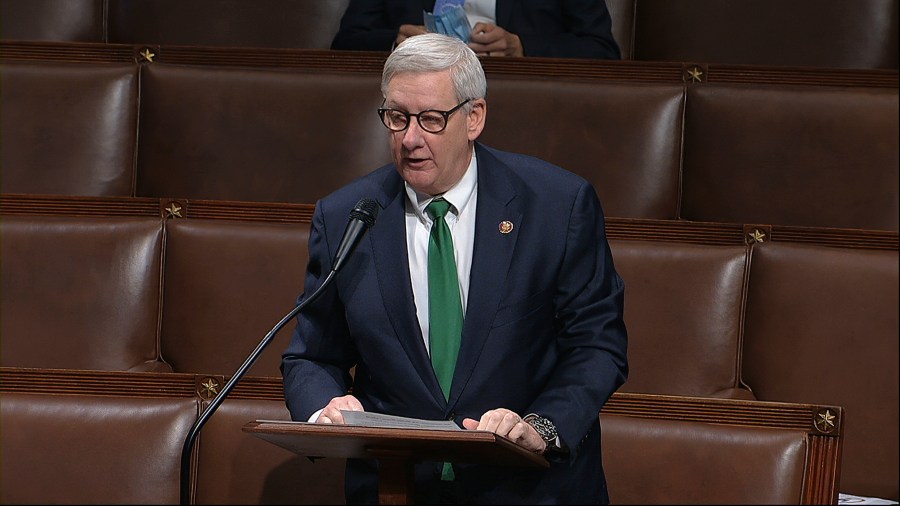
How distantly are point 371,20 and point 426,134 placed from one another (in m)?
0.57

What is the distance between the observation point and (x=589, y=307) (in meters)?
0.74

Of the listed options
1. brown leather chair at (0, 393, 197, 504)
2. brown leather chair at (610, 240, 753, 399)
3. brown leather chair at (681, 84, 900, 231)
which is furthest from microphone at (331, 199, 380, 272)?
brown leather chair at (681, 84, 900, 231)

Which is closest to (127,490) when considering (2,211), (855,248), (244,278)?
(244,278)

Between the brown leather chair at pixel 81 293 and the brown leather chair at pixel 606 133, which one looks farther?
the brown leather chair at pixel 606 133

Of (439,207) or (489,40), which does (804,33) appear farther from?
(439,207)

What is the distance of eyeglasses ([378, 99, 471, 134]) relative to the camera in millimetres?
726

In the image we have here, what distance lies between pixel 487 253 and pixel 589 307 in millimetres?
69

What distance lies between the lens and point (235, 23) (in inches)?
54.4

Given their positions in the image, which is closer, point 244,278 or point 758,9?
point 244,278

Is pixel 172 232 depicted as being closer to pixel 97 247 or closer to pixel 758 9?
pixel 97 247

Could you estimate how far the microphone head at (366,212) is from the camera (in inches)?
27.0

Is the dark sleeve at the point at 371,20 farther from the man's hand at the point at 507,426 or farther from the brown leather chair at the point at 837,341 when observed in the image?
the man's hand at the point at 507,426

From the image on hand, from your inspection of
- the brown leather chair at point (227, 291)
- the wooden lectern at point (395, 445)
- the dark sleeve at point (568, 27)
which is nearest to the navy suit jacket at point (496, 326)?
the wooden lectern at point (395, 445)

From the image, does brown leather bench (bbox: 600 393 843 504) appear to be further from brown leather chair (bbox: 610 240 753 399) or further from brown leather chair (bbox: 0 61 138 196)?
brown leather chair (bbox: 0 61 138 196)
